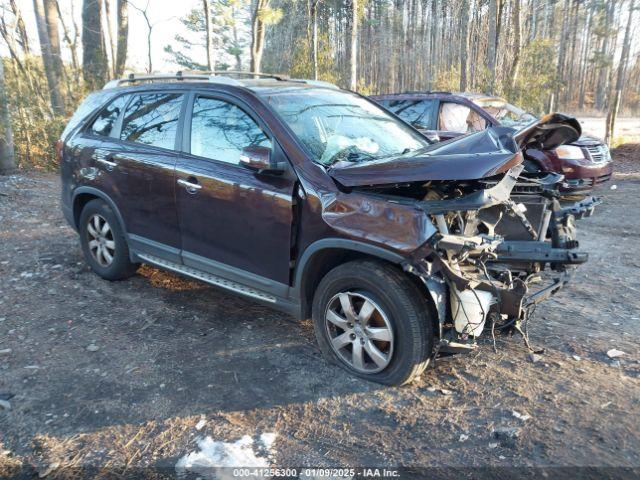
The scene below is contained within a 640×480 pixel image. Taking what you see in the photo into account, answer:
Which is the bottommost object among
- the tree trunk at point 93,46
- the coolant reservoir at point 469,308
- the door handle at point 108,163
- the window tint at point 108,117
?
the coolant reservoir at point 469,308

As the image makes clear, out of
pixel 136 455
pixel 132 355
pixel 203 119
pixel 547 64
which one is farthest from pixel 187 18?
pixel 136 455

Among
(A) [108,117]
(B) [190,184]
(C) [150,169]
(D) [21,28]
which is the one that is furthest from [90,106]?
(D) [21,28]

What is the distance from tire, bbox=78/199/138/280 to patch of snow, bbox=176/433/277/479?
269 cm

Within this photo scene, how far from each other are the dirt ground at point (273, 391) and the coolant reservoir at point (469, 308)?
486 mm

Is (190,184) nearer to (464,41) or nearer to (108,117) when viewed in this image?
(108,117)

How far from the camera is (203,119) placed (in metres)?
4.16

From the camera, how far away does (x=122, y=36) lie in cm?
1616

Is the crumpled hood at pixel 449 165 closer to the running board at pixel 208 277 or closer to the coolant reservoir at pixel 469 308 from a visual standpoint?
the coolant reservoir at pixel 469 308

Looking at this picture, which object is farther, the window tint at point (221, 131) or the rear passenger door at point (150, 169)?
the rear passenger door at point (150, 169)

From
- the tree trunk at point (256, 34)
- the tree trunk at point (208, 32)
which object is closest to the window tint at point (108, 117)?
the tree trunk at point (208, 32)

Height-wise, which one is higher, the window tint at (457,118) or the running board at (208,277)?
the window tint at (457,118)

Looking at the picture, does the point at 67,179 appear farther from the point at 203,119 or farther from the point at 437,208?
the point at 437,208

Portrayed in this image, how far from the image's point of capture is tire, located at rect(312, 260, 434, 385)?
10.0 ft

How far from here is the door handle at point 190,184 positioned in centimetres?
400
